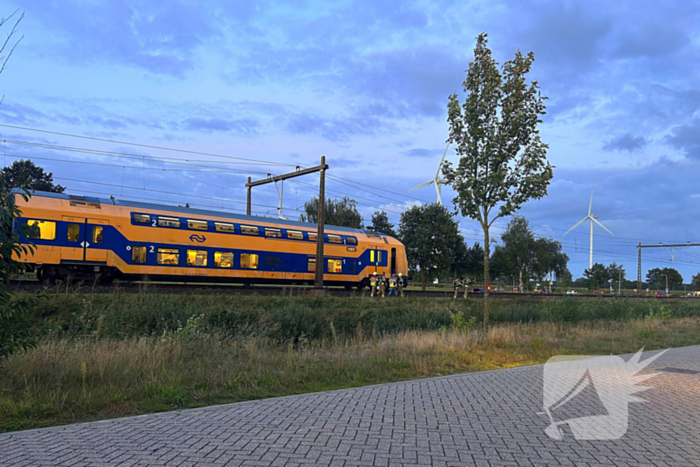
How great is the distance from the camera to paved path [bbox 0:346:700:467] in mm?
4504

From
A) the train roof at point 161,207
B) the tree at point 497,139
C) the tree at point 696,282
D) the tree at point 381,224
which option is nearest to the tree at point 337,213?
the tree at point 381,224

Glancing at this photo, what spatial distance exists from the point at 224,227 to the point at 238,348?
16344mm

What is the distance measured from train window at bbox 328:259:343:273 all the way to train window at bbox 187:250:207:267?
8.39 m

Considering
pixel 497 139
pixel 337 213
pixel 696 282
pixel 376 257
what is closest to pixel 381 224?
pixel 337 213

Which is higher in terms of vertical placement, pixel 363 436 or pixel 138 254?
pixel 138 254

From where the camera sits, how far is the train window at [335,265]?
31.0 m

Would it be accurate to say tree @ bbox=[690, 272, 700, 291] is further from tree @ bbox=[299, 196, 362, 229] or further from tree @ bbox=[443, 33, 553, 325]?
tree @ bbox=[443, 33, 553, 325]

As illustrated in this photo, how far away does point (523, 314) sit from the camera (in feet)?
70.7

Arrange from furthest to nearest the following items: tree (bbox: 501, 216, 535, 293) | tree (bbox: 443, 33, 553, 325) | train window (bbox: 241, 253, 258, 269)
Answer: tree (bbox: 501, 216, 535, 293) → train window (bbox: 241, 253, 258, 269) → tree (bbox: 443, 33, 553, 325)

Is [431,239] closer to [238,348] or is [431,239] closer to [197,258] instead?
[197,258]

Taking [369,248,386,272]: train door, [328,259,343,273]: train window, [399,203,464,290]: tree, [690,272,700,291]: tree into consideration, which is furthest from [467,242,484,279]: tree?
[690,272,700,291]: tree

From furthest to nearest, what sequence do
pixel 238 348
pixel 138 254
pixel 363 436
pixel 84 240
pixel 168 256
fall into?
pixel 168 256 → pixel 138 254 → pixel 84 240 → pixel 238 348 → pixel 363 436

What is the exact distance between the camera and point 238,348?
10672mm

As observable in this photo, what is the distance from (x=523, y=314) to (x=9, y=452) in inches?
793
